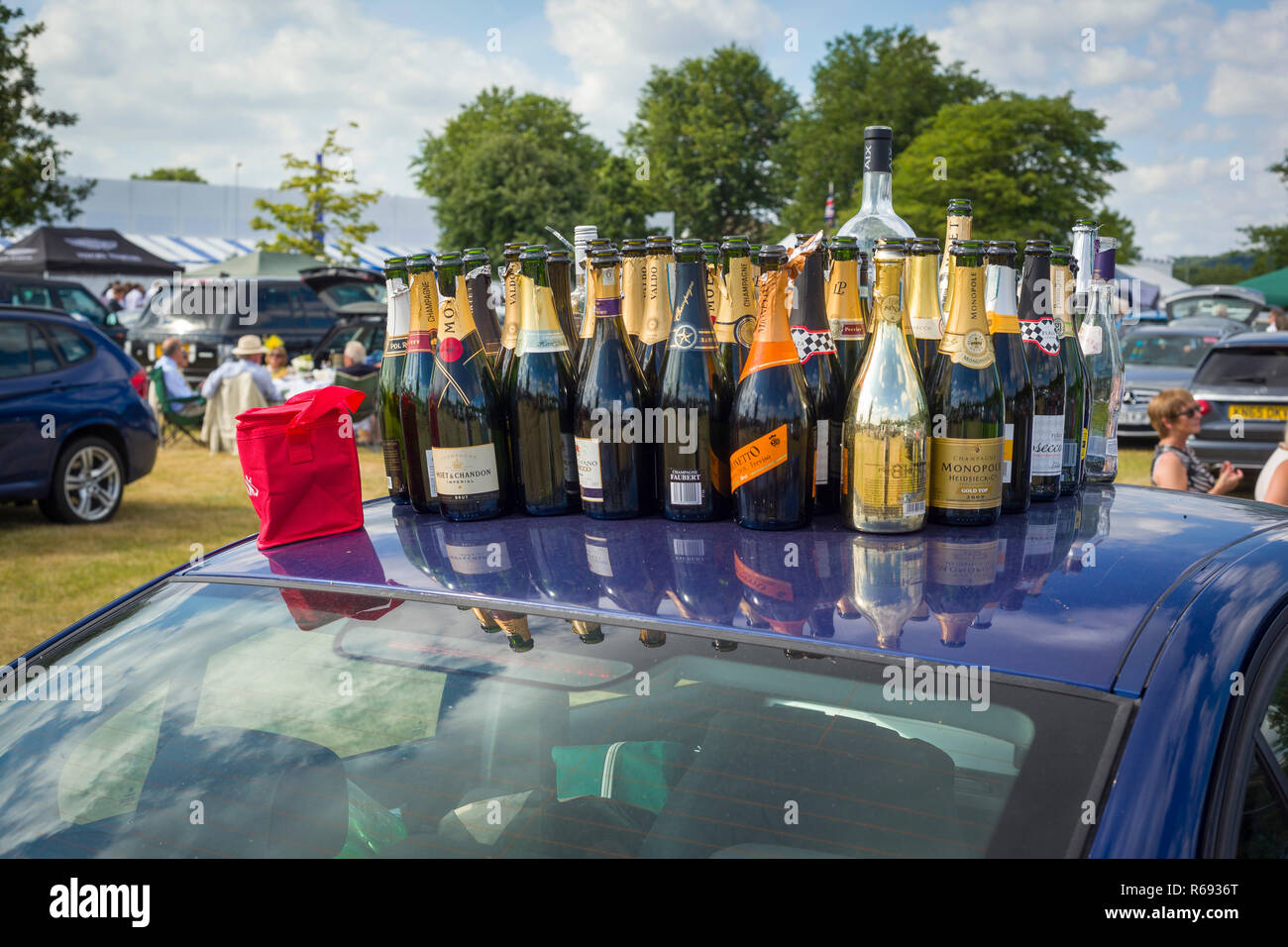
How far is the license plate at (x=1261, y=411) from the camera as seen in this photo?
8984 millimetres

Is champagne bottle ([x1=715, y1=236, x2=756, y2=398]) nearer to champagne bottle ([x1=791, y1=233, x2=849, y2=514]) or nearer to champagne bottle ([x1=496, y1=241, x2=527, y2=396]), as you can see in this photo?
champagne bottle ([x1=791, y1=233, x2=849, y2=514])

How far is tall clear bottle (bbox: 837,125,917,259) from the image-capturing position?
2.56m

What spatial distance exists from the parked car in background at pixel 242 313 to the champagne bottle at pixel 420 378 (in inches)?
533

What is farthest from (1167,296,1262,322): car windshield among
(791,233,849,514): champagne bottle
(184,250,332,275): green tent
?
(791,233,849,514): champagne bottle

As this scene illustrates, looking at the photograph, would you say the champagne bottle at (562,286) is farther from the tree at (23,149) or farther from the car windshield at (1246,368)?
the tree at (23,149)

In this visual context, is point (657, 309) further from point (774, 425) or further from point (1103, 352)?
point (1103, 352)

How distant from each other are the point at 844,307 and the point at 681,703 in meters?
1.08

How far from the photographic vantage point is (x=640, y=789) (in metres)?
1.50

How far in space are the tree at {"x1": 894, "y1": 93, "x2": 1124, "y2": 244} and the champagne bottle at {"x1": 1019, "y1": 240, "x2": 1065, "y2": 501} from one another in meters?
29.2

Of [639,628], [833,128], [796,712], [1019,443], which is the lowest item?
[796,712]

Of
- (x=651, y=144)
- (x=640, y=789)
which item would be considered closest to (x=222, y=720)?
(x=640, y=789)

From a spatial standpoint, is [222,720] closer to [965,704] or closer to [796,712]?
[796,712]

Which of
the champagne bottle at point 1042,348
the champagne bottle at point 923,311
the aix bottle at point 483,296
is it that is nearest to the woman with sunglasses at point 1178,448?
the champagne bottle at point 1042,348
